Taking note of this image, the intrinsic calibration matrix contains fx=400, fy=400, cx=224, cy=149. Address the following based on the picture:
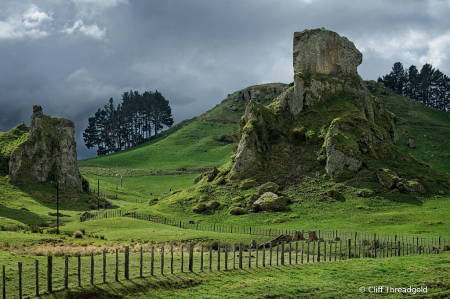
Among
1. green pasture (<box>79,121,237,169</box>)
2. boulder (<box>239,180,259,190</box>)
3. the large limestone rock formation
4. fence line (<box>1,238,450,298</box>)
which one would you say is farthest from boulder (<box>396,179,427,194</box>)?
green pasture (<box>79,121,237,169</box>)

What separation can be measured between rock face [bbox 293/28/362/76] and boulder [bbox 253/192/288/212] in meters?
47.2

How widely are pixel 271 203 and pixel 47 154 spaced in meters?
63.3

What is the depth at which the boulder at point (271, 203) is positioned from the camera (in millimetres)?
77312

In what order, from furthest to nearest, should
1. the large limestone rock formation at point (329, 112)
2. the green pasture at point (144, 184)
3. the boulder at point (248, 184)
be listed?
the green pasture at point (144, 184)
the large limestone rock formation at point (329, 112)
the boulder at point (248, 184)

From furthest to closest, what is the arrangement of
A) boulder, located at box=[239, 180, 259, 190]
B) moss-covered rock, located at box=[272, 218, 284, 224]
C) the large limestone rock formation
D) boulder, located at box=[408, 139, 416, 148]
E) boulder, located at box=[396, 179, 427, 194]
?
boulder, located at box=[408, 139, 416, 148] → the large limestone rock formation → boulder, located at box=[239, 180, 259, 190] → boulder, located at box=[396, 179, 427, 194] → moss-covered rock, located at box=[272, 218, 284, 224]

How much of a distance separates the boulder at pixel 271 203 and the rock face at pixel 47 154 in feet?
177

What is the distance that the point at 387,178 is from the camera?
262 ft

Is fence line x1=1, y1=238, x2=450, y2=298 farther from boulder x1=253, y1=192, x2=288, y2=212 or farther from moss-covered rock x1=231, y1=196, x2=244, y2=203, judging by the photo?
moss-covered rock x1=231, y1=196, x2=244, y2=203

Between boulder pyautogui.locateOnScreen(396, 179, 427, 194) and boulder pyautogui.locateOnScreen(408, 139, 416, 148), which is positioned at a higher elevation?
boulder pyautogui.locateOnScreen(408, 139, 416, 148)

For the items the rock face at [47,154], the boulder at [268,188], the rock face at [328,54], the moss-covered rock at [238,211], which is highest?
the rock face at [328,54]

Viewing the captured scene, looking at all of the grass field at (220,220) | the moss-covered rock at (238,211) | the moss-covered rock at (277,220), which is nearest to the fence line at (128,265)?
the grass field at (220,220)

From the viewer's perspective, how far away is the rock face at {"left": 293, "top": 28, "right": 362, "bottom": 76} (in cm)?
11050

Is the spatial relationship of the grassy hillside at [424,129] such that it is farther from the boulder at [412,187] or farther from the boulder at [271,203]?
the boulder at [271,203]

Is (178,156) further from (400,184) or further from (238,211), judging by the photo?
(400,184)
